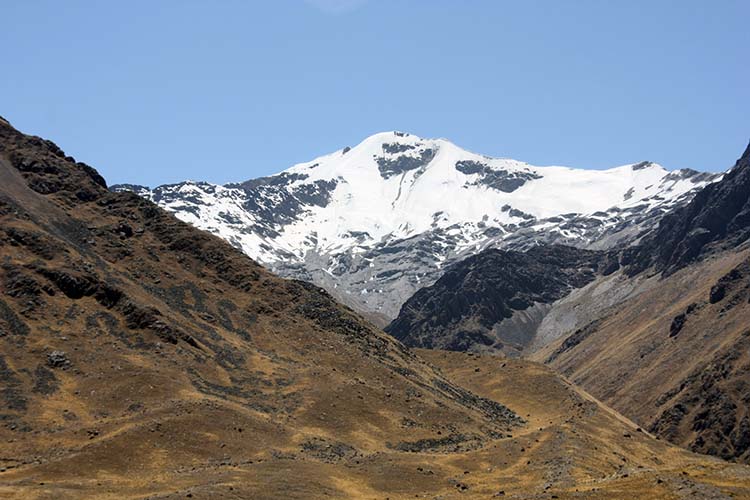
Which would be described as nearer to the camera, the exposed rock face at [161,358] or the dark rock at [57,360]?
the exposed rock face at [161,358]

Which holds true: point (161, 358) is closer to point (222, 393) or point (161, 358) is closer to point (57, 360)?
point (222, 393)

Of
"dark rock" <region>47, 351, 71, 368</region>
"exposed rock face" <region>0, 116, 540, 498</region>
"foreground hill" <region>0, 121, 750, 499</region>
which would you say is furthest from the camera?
"dark rock" <region>47, 351, 71, 368</region>

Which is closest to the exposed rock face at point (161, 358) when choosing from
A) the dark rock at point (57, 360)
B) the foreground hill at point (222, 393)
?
the dark rock at point (57, 360)

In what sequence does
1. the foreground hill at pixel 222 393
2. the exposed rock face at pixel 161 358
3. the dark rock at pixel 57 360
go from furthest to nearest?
the dark rock at pixel 57 360
the exposed rock face at pixel 161 358
the foreground hill at pixel 222 393

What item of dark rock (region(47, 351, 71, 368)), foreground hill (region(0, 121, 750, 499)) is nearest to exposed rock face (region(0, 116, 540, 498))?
dark rock (region(47, 351, 71, 368))

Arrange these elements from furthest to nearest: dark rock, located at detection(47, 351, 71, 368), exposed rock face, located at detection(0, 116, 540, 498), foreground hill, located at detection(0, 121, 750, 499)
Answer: dark rock, located at detection(47, 351, 71, 368) → exposed rock face, located at detection(0, 116, 540, 498) → foreground hill, located at detection(0, 121, 750, 499)

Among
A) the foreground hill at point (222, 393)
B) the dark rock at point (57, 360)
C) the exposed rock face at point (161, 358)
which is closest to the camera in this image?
the foreground hill at point (222, 393)

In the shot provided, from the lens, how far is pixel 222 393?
10612 centimetres

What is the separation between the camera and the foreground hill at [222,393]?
79125 millimetres

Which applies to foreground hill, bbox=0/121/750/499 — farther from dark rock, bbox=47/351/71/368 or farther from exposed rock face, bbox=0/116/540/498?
exposed rock face, bbox=0/116/540/498

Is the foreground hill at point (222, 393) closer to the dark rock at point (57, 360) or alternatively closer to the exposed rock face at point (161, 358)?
the dark rock at point (57, 360)

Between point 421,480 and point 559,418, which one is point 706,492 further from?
point 559,418

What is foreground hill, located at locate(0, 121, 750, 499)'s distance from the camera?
260 ft

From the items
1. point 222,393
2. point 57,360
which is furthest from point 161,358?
point 57,360
